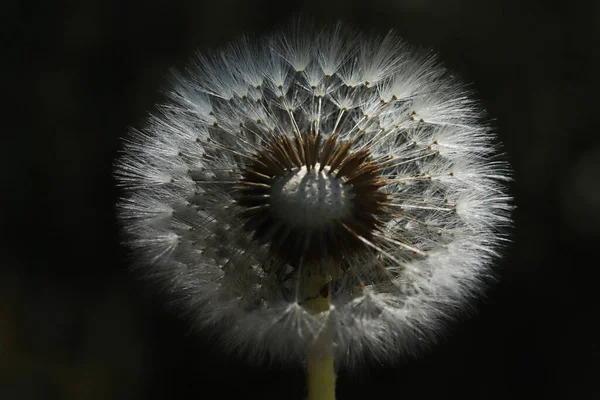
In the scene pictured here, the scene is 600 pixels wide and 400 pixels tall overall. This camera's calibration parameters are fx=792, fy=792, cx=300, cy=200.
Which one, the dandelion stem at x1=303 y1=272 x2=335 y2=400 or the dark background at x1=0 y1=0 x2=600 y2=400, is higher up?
the dark background at x1=0 y1=0 x2=600 y2=400

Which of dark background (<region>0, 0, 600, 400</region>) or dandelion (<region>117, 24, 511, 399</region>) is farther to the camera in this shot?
dark background (<region>0, 0, 600, 400</region>)

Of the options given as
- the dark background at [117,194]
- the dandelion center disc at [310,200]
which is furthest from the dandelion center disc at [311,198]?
the dark background at [117,194]

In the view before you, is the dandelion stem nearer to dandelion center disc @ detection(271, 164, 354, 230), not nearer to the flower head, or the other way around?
the flower head

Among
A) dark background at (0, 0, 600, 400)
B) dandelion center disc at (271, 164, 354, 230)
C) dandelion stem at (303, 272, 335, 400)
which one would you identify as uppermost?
dark background at (0, 0, 600, 400)

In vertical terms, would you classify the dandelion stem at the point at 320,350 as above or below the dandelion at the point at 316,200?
below

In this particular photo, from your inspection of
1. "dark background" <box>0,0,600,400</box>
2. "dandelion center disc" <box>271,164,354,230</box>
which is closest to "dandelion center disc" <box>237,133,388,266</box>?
"dandelion center disc" <box>271,164,354,230</box>

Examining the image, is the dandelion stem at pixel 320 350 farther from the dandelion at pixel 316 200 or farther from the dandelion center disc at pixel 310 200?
the dandelion center disc at pixel 310 200
